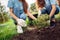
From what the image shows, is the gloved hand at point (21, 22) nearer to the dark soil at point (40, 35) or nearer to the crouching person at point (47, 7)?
the dark soil at point (40, 35)

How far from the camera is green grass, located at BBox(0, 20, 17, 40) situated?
2.24 meters

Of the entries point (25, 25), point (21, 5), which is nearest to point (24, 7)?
point (21, 5)

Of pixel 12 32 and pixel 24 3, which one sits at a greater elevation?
pixel 24 3

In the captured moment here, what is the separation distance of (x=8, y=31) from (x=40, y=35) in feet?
1.04

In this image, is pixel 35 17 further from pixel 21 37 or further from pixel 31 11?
pixel 21 37

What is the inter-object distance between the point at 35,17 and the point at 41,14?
0.23 feet

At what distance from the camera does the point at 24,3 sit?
230 centimetres

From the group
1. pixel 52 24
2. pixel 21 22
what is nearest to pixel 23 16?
pixel 21 22

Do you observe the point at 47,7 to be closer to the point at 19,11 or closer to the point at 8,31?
the point at 19,11

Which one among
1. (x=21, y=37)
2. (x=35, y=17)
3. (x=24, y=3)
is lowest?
(x=21, y=37)

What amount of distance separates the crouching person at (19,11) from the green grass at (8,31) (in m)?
0.05

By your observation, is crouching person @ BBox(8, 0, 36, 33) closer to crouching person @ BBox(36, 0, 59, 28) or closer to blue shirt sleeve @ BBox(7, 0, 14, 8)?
blue shirt sleeve @ BBox(7, 0, 14, 8)

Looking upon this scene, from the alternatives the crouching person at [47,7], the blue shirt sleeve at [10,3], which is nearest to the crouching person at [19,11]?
the blue shirt sleeve at [10,3]

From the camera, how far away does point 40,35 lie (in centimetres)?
229
